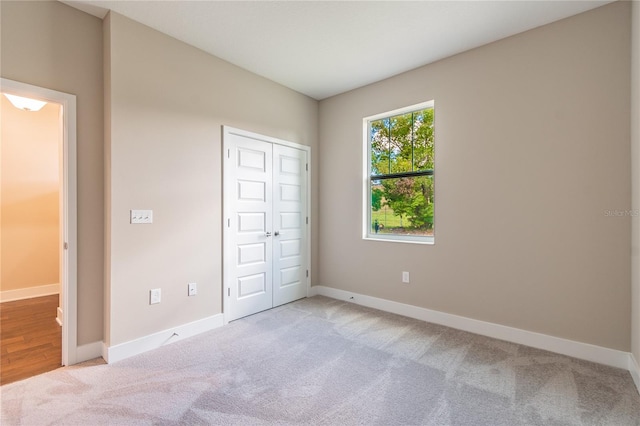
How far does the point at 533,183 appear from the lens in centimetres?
270

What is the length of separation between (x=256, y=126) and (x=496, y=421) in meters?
3.48

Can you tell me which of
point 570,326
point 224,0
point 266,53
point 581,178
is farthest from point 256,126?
point 570,326

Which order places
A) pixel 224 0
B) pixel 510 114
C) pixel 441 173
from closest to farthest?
pixel 224 0
pixel 510 114
pixel 441 173

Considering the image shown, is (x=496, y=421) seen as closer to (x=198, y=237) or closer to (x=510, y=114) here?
(x=510, y=114)

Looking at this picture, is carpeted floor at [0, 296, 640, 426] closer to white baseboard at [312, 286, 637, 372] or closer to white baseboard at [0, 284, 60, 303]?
white baseboard at [312, 286, 637, 372]

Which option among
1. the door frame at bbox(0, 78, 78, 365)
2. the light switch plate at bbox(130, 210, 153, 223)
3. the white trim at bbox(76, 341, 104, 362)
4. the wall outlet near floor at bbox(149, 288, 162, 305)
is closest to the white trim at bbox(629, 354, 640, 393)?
the wall outlet near floor at bbox(149, 288, 162, 305)

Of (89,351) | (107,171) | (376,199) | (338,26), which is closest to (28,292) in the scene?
(89,351)

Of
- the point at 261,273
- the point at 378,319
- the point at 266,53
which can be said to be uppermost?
the point at 266,53

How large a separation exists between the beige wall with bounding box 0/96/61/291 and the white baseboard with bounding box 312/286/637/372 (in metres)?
4.63

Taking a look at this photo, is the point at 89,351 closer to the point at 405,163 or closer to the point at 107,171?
the point at 107,171

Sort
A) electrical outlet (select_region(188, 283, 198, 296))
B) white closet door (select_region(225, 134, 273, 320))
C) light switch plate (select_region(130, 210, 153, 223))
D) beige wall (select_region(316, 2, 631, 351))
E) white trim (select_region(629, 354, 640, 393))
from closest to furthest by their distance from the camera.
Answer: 1. white trim (select_region(629, 354, 640, 393))
2. beige wall (select_region(316, 2, 631, 351))
3. light switch plate (select_region(130, 210, 153, 223))
4. electrical outlet (select_region(188, 283, 198, 296))
5. white closet door (select_region(225, 134, 273, 320))

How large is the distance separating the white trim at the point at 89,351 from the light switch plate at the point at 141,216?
3.58 ft

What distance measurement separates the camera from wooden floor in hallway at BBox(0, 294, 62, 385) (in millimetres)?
2333

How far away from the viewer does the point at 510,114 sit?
2.81 metres
